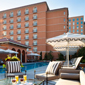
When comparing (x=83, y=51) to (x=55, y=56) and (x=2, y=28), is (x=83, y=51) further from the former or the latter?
(x=2, y=28)

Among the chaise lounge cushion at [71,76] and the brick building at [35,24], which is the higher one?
the brick building at [35,24]

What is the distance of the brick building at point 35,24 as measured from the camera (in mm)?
35250

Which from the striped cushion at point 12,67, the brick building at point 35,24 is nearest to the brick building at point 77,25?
the brick building at point 35,24

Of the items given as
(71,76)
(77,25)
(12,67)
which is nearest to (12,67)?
(12,67)

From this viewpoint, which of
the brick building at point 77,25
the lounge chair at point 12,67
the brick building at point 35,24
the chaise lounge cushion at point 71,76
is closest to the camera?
the chaise lounge cushion at point 71,76

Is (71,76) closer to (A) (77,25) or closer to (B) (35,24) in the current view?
(B) (35,24)

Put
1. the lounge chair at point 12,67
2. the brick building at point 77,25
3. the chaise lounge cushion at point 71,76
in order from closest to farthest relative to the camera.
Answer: the chaise lounge cushion at point 71,76 < the lounge chair at point 12,67 < the brick building at point 77,25

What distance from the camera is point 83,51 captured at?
2650 centimetres

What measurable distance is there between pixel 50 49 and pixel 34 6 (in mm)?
14662

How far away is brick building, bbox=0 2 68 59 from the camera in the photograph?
116 feet

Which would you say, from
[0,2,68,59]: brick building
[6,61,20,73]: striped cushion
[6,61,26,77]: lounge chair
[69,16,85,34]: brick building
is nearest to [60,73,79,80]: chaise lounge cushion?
[6,61,26,77]: lounge chair

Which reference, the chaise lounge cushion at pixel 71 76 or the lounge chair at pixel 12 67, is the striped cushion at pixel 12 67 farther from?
the chaise lounge cushion at pixel 71 76

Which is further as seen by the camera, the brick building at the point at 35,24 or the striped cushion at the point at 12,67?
the brick building at the point at 35,24

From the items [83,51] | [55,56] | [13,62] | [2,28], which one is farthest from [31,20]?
[13,62]
